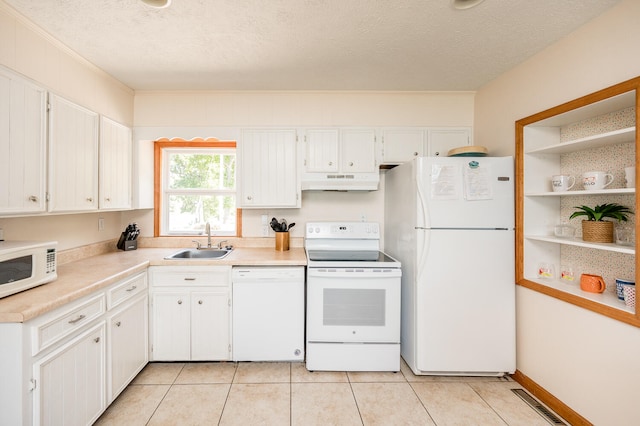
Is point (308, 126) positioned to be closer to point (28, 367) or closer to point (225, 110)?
point (225, 110)

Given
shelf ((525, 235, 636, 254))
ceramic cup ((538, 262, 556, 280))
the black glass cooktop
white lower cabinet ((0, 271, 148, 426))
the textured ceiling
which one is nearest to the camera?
white lower cabinet ((0, 271, 148, 426))

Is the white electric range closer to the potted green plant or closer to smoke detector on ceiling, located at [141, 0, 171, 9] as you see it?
the potted green plant

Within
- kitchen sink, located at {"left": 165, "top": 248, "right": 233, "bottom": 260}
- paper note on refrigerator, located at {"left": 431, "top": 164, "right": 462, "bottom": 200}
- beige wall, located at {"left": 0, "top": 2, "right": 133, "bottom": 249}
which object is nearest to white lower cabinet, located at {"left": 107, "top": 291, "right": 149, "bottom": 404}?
kitchen sink, located at {"left": 165, "top": 248, "right": 233, "bottom": 260}

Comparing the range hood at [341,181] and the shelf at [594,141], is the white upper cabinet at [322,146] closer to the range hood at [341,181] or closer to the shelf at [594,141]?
the range hood at [341,181]

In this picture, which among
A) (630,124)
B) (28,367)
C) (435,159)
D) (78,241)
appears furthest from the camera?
(78,241)

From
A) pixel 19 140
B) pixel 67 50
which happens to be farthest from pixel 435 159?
pixel 67 50

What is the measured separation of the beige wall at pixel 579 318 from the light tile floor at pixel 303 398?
1.05 feet

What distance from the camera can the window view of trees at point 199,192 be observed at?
10.2 ft

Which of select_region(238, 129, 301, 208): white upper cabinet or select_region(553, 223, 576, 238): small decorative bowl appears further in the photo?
select_region(238, 129, 301, 208): white upper cabinet

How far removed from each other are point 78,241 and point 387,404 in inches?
111

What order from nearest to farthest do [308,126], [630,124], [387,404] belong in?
[630,124] < [387,404] < [308,126]

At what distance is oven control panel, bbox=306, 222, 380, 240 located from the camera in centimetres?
281

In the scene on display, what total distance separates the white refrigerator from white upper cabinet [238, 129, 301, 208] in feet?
3.93

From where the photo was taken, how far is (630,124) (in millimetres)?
1657
